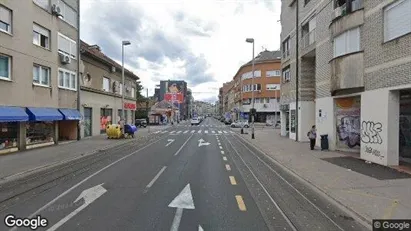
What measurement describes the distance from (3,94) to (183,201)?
14.3m

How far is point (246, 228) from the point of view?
6.06 m

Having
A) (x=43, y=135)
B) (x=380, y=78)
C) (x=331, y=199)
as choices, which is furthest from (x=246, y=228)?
(x=43, y=135)

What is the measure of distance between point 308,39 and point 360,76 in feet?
32.0

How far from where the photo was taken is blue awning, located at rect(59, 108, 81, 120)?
24345 millimetres

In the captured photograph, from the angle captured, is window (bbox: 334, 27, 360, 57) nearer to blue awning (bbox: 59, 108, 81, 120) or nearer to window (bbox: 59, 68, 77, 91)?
blue awning (bbox: 59, 108, 81, 120)

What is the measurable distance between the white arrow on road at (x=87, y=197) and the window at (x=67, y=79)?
17664mm

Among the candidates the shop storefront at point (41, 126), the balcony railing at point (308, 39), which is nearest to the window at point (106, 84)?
the shop storefront at point (41, 126)

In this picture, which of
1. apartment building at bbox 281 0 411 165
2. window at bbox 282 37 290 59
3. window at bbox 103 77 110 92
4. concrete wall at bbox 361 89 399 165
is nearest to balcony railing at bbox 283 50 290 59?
window at bbox 282 37 290 59

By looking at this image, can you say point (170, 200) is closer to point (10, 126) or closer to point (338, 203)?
point (338, 203)

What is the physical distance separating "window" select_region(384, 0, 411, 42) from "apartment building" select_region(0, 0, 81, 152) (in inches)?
711

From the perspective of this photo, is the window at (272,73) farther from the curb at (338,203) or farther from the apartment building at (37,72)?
the curb at (338,203)

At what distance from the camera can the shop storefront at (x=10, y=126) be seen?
17.3 meters

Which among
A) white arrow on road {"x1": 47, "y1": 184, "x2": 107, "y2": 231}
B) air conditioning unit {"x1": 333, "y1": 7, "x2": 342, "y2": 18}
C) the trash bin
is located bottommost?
white arrow on road {"x1": 47, "y1": 184, "x2": 107, "y2": 231}

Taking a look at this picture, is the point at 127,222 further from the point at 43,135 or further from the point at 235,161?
the point at 43,135
